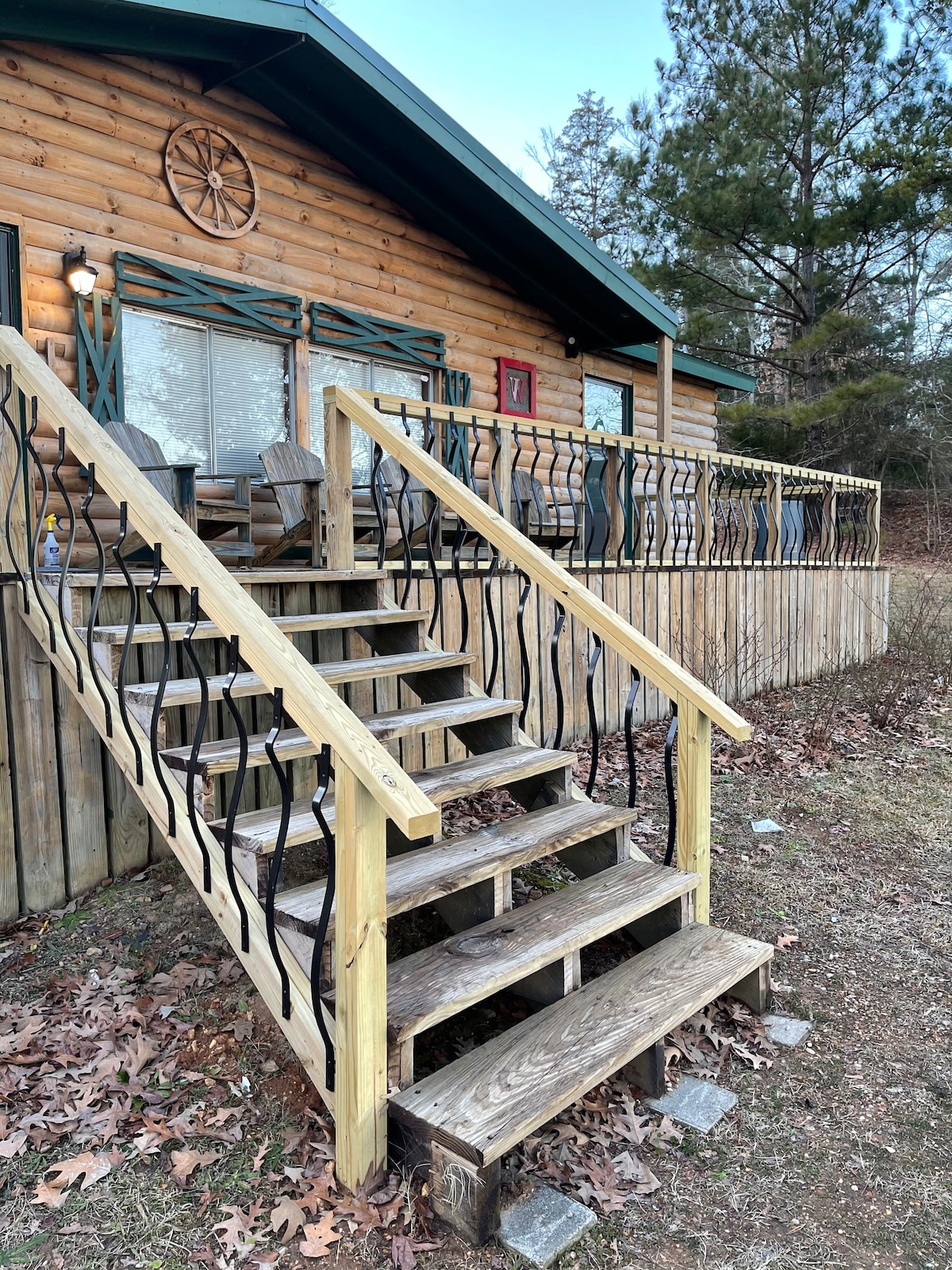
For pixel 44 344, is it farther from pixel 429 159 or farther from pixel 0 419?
pixel 429 159

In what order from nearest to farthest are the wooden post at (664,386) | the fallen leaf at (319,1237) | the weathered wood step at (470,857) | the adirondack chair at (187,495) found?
the fallen leaf at (319,1237), the weathered wood step at (470,857), the adirondack chair at (187,495), the wooden post at (664,386)

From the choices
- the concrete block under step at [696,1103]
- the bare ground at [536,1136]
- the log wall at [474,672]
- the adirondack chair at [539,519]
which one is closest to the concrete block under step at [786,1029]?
the bare ground at [536,1136]

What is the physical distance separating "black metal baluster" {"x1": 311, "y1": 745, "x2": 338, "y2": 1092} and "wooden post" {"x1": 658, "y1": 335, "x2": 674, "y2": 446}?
625 centimetres

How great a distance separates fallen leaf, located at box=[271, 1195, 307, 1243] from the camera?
67.8 inches

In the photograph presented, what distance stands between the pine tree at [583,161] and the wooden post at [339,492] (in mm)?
20282

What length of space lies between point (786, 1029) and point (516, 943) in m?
0.92

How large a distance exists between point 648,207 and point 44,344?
473 inches

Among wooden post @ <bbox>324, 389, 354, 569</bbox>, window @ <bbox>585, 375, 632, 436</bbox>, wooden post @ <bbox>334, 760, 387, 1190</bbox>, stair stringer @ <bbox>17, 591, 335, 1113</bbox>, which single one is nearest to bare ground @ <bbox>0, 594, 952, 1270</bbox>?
wooden post @ <bbox>334, 760, 387, 1190</bbox>

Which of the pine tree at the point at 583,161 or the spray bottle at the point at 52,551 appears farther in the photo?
the pine tree at the point at 583,161

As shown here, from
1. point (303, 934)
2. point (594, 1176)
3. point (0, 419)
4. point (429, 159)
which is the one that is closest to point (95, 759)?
point (0, 419)

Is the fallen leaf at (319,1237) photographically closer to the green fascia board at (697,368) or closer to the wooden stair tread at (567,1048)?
the wooden stair tread at (567,1048)

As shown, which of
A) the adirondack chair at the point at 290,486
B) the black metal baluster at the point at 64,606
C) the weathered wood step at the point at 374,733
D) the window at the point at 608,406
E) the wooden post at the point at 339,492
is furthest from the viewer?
the window at the point at 608,406

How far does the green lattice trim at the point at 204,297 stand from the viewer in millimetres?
4969

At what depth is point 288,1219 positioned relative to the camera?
174 centimetres
